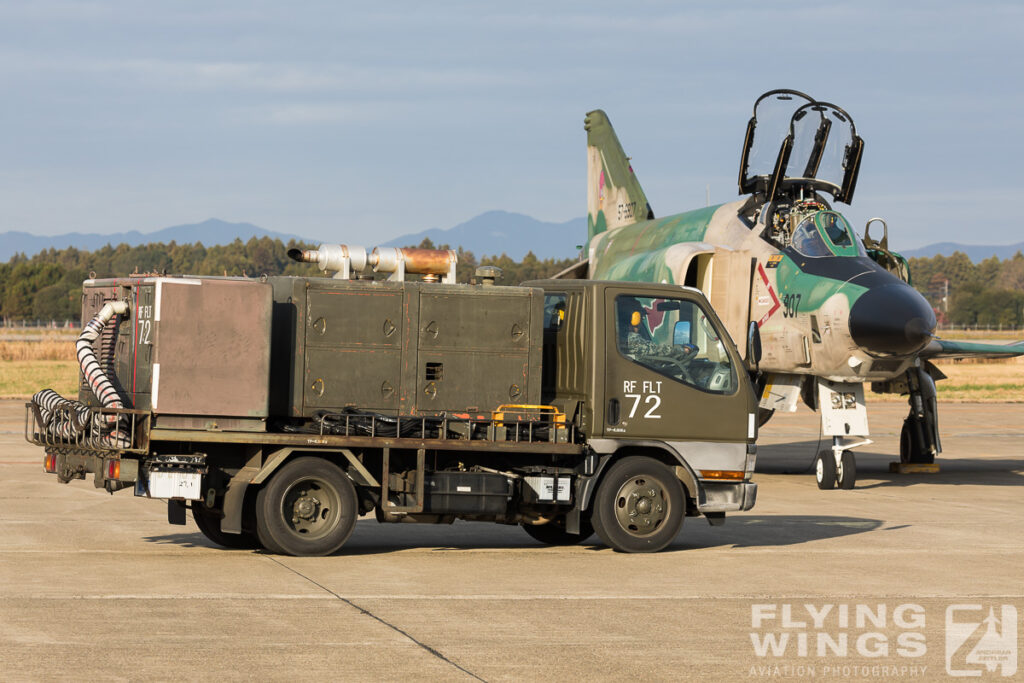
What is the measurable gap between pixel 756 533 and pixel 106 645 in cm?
817

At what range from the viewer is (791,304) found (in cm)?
1953

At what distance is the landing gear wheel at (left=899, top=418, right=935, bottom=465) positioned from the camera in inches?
894

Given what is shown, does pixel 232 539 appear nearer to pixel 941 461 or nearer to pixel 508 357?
pixel 508 357

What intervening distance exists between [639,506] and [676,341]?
160 centimetres

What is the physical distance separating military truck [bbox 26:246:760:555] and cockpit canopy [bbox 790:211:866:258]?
298 inches

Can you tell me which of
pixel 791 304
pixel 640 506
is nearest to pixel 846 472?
pixel 791 304

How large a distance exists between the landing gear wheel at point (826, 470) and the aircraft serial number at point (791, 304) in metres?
2.17

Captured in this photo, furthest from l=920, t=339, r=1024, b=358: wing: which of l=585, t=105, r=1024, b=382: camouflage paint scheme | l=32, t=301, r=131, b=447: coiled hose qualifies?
l=32, t=301, r=131, b=447: coiled hose

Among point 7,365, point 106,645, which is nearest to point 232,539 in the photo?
point 106,645

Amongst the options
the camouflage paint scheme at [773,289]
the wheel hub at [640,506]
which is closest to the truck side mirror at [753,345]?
the wheel hub at [640,506]

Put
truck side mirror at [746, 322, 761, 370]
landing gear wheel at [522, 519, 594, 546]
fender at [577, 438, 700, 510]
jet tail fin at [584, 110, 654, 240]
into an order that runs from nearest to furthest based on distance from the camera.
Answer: truck side mirror at [746, 322, 761, 370] → fender at [577, 438, 700, 510] → landing gear wheel at [522, 519, 594, 546] → jet tail fin at [584, 110, 654, 240]

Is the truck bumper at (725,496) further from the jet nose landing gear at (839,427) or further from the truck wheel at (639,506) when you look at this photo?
the jet nose landing gear at (839,427)

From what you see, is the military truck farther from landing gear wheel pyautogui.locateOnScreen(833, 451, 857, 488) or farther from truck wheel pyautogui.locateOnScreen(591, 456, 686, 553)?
landing gear wheel pyautogui.locateOnScreen(833, 451, 857, 488)

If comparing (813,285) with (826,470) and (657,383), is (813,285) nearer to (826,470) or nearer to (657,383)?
(826,470)
